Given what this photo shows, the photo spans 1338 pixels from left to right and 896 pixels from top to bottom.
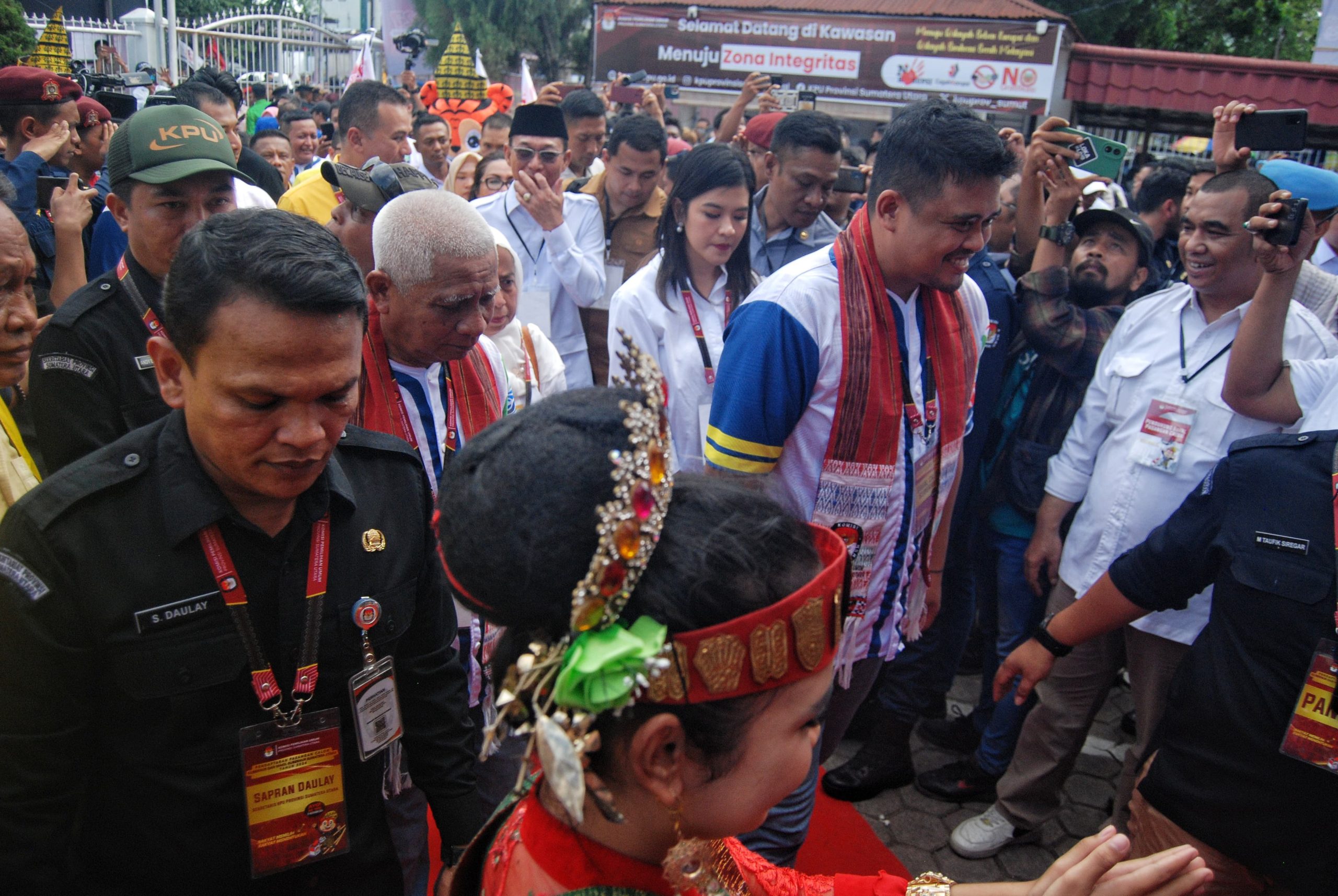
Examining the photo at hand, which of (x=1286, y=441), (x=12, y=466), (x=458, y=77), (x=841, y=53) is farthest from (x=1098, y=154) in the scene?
(x=841, y=53)

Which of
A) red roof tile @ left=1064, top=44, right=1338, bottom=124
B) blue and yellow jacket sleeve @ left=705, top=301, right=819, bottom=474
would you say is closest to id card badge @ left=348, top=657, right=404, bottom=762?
blue and yellow jacket sleeve @ left=705, top=301, right=819, bottom=474

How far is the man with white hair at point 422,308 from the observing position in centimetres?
239

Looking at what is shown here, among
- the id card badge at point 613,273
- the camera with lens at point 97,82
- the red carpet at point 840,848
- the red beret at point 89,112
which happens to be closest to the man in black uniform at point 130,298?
the red carpet at point 840,848

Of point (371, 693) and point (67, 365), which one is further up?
point (67, 365)

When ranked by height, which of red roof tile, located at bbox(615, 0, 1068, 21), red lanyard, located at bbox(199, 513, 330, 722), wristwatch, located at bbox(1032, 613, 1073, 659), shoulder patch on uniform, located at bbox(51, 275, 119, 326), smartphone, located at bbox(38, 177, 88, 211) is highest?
red roof tile, located at bbox(615, 0, 1068, 21)

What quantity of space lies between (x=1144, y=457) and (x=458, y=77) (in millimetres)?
8303

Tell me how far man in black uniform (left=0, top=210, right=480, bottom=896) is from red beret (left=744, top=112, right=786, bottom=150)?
479 centimetres

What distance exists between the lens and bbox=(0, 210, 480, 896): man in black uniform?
149 centimetres

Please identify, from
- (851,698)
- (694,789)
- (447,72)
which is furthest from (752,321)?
(447,72)

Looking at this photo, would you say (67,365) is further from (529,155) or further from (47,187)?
(529,155)

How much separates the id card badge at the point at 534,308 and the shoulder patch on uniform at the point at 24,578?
2.82 m

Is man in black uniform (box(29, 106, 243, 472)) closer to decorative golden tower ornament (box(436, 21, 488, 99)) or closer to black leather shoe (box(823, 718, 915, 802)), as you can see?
black leather shoe (box(823, 718, 915, 802))

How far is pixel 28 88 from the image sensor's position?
5.15 m

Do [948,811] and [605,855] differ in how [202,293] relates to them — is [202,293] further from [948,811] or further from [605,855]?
[948,811]
